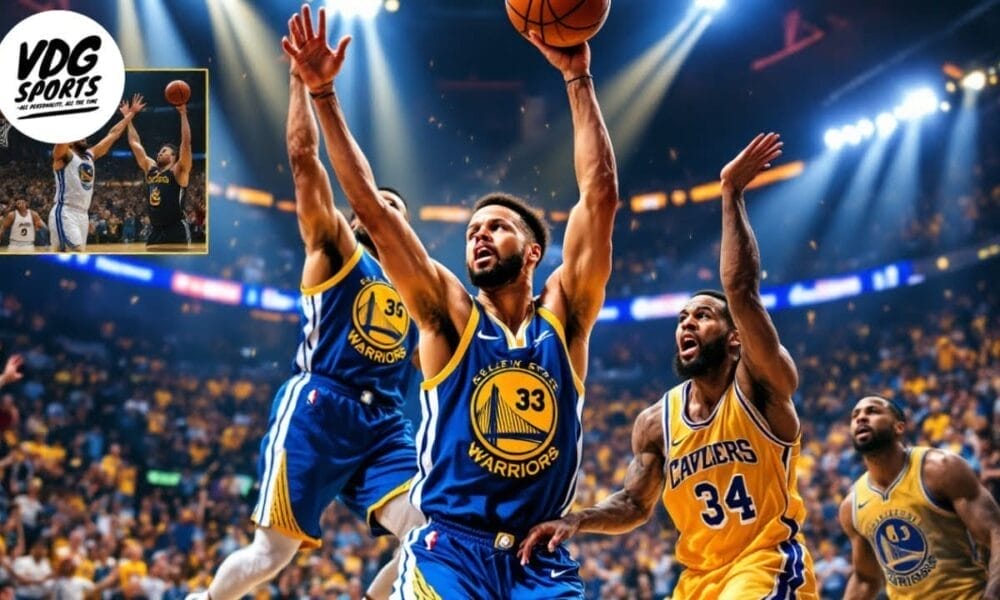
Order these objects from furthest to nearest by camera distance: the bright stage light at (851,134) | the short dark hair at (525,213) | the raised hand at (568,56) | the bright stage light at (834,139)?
1. the bright stage light at (834,139)
2. the bright stage light at (851,134)
3. the raised hand at (568,56)
4. the short dark hair at (525,213)

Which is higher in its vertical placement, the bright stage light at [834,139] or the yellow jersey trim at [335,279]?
the bright stage light at [834,139]

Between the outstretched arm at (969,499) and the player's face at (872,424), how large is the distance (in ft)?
0.86

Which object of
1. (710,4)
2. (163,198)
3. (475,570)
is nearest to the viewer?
(475,570)

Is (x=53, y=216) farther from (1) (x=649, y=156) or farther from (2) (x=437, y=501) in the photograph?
(1) (x=649, y=156)

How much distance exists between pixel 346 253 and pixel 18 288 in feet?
54.2

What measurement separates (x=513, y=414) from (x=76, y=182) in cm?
428

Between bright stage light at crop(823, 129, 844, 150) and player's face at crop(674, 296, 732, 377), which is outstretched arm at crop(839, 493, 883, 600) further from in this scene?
bright stage light at crop(823, 129, 844, 150)

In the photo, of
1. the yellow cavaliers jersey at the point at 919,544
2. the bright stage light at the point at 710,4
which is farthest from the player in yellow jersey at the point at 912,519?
the bright stage light at the point at 710,4

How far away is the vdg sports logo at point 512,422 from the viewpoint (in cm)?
330

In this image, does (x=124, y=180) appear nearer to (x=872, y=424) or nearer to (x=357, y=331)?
(x=357, y=331)

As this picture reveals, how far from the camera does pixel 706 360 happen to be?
14.7ft

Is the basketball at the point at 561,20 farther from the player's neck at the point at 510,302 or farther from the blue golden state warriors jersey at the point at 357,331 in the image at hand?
the blue golden state warriors jersey at the point at 357,331

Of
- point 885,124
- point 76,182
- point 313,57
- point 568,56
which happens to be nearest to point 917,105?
point 885,124

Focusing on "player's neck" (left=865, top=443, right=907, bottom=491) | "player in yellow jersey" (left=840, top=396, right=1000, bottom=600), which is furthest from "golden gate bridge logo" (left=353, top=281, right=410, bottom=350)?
"player's neck" (left=865, top=443, right=907, bottom=491)
